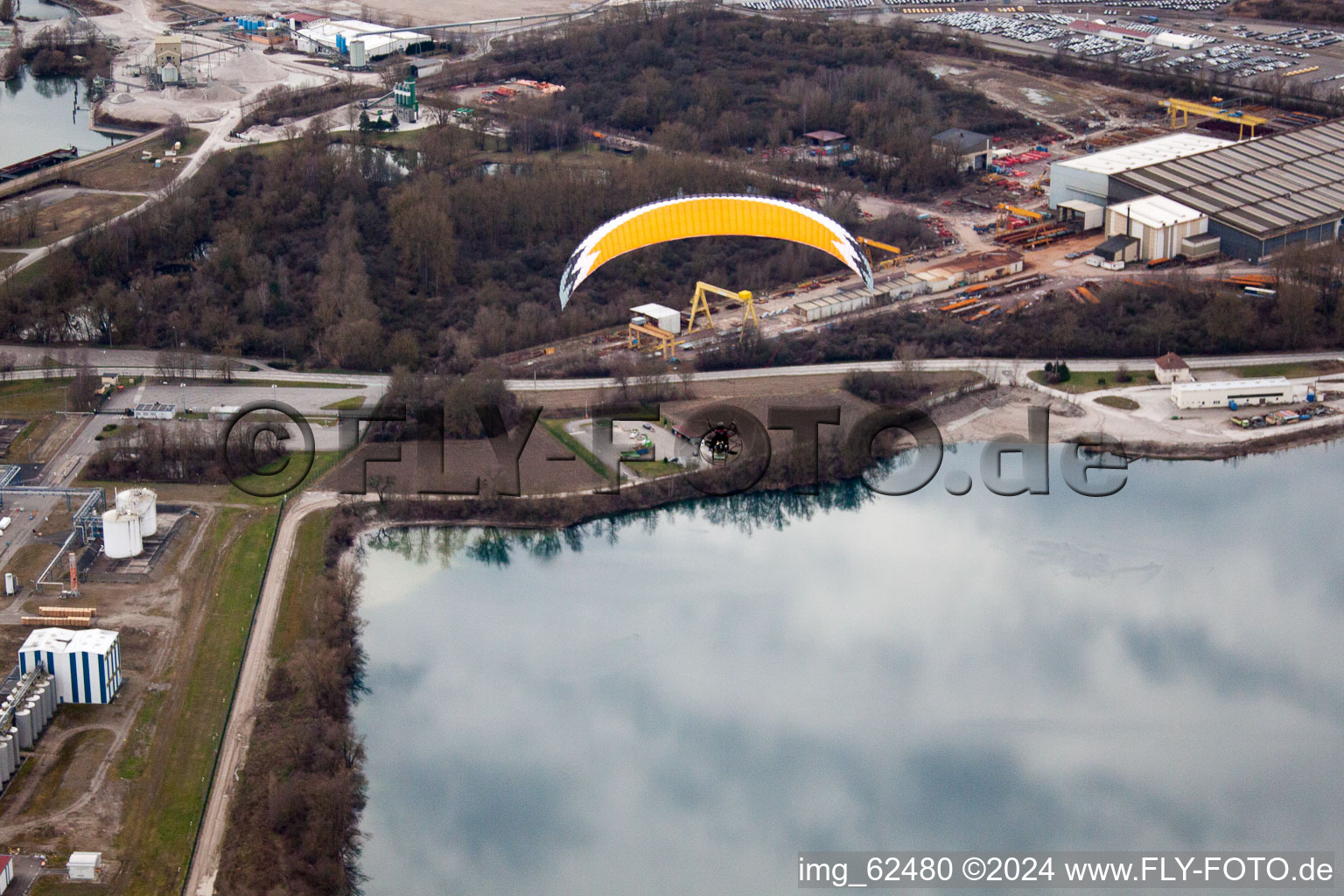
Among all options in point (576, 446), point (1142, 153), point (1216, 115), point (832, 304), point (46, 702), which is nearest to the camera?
point (46, 702)

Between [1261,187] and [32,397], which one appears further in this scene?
[1261,187]

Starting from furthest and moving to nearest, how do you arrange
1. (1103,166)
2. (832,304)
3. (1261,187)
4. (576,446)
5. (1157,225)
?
(1103,166)
(1261,187)
(1157,225)
(832,304)
(576,446)

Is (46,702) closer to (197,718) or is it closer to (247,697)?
(197,718)

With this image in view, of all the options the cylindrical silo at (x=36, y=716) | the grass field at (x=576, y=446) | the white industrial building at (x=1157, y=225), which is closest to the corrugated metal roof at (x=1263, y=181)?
the white industrial building at (x=1157, y=225)

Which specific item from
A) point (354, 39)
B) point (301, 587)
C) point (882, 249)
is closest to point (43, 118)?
point (354, 39)

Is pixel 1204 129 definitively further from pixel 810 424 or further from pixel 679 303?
pixel 810 424

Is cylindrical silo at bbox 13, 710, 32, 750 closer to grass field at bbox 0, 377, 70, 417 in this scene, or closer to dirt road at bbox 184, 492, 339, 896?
dirt road at bbox 184, 492, 339, 896

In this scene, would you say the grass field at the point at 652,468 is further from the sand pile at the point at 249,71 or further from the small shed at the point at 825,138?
the sand pile at the point at 249,71
